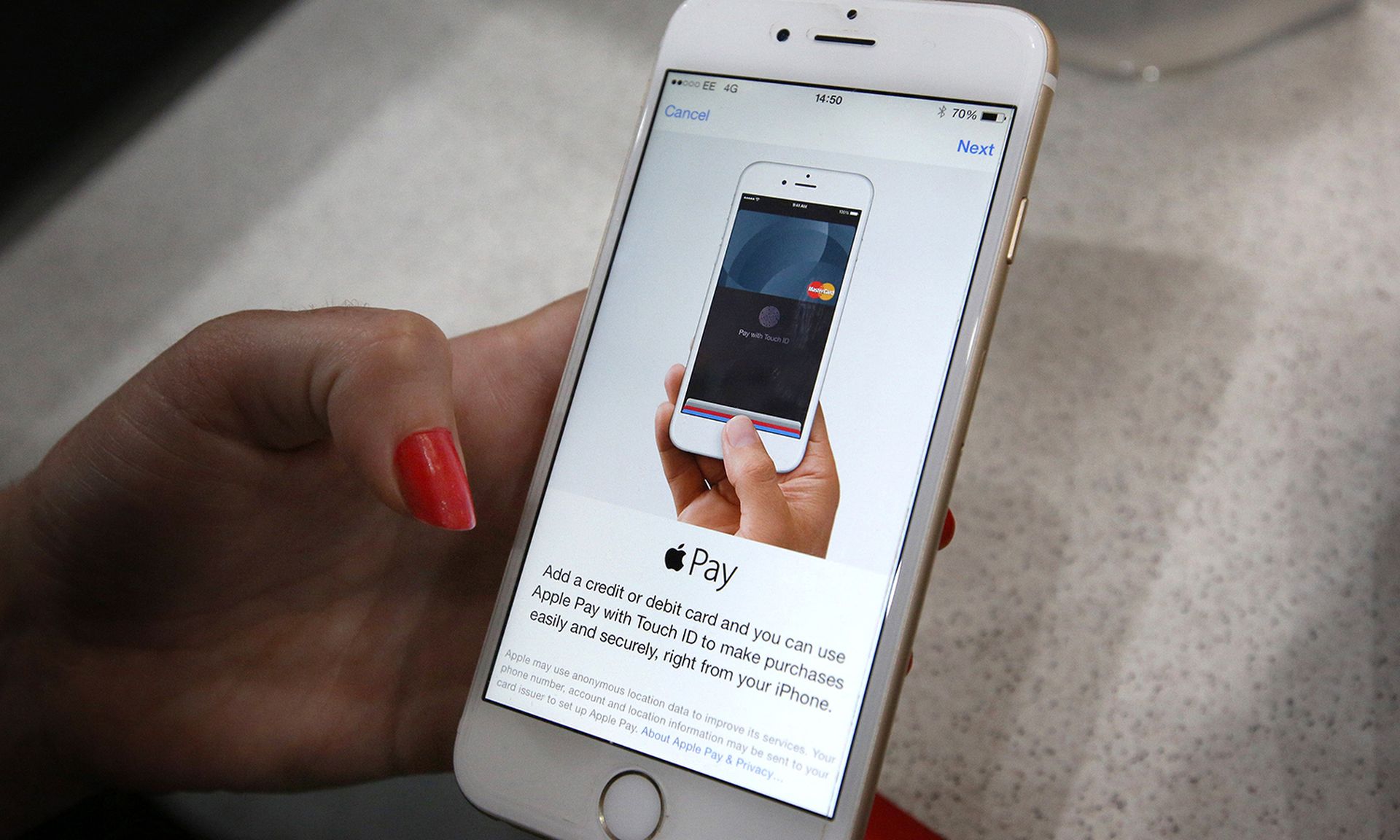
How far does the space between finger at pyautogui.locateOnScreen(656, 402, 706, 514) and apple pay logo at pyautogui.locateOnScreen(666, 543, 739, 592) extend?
22 mm

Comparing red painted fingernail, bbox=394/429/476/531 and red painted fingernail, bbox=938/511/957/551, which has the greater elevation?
red painted fingernail, bbox=938/511/957/551

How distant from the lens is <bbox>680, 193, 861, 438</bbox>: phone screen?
399mm

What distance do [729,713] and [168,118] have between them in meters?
0.68

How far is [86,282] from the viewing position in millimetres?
671

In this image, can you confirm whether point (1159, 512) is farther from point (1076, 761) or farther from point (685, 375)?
point (685, 375)

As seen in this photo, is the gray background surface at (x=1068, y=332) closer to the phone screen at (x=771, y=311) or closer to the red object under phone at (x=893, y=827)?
the red object under phone at (x=893, y=827)

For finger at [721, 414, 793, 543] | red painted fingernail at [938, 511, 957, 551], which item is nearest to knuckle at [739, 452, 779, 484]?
finger at [721, 414, 793, 543]

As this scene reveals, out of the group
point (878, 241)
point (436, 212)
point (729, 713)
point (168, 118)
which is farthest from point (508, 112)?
point (729, 713)

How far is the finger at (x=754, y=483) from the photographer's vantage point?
1.26 ft

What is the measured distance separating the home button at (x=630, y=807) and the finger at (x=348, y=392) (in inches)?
5.1

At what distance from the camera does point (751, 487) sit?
400 millimetres

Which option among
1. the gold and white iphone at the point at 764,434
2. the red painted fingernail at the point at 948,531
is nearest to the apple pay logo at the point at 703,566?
the gold and white iphone at the point at 764,434

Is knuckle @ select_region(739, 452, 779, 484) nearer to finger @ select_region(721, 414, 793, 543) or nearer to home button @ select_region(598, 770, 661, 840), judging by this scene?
finger @ select_region(721, 414, 793, 543)

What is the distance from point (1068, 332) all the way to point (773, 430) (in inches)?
9.2
